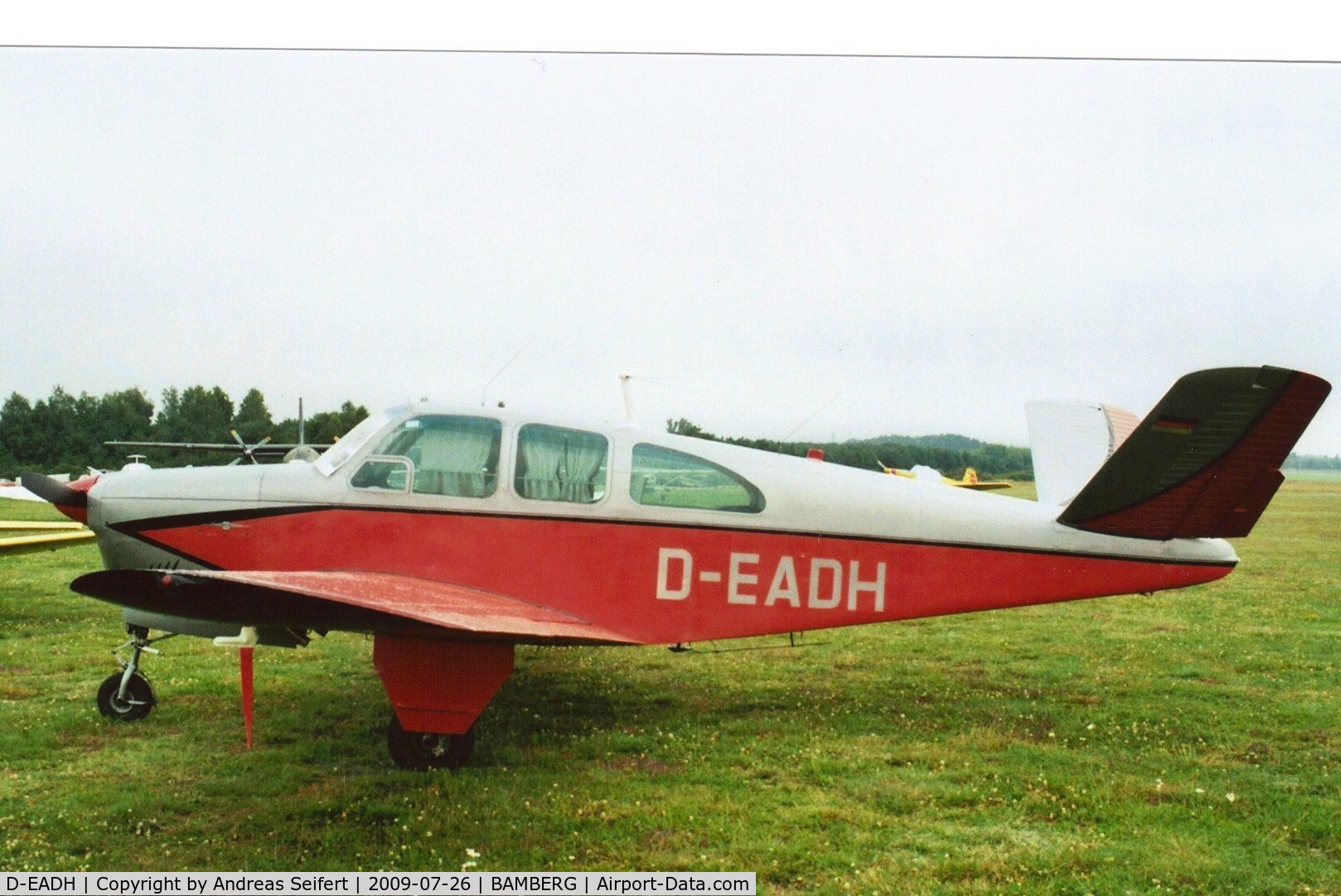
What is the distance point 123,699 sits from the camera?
5.05 m

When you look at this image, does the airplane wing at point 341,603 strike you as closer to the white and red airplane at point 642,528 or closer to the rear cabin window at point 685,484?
the white and red airplane at point 642,528

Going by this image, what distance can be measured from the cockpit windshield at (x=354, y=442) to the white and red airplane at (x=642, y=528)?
27 millimetres

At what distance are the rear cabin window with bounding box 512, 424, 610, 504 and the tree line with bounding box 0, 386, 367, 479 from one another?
243 inches

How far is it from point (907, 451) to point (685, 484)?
4.44m

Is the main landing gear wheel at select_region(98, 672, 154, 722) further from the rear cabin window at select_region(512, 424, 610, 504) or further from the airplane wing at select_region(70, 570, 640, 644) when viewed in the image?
the rear cabin window at select_region(512, 424, 610, 504)

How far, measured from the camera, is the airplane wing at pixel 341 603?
309cm

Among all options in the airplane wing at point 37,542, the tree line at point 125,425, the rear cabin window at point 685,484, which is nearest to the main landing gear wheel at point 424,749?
the rear cabin window at point 685,484

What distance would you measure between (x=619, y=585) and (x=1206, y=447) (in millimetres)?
3027

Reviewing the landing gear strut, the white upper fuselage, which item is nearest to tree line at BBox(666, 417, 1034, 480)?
the white upper fuselage

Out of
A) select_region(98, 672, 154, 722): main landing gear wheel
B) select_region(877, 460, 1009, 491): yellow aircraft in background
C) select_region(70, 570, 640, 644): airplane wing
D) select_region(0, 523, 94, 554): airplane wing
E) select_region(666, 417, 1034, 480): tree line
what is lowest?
select_region(98, 672, 154, 722): main landing gear wheel

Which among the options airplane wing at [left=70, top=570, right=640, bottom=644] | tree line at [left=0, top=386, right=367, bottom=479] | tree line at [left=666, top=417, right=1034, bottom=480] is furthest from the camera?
tree line at [left=0, top=386, right=367, bottom=479]

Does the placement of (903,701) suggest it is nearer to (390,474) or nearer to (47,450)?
(390,474)

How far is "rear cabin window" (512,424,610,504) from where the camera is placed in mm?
4527

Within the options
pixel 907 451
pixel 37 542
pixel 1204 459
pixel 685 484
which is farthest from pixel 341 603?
pixel 907 451
